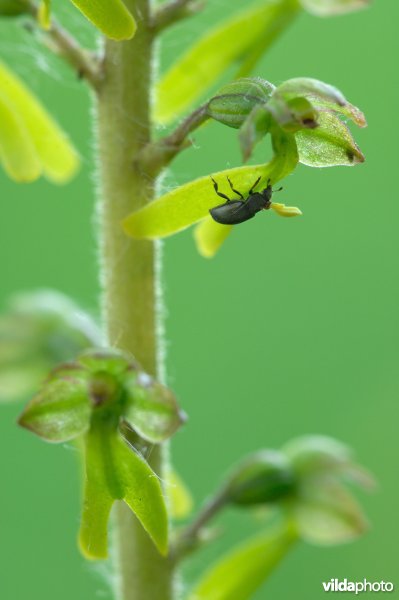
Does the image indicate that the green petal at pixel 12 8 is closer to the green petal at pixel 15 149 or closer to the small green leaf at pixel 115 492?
the green petal at pixel 15 149

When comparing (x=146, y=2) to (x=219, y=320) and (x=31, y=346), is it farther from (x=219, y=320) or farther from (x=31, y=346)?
(x=219, y=320)

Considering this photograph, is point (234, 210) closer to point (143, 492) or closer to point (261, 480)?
point (143, 492)

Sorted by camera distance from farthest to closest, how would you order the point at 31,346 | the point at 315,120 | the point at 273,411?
the point at 273,411 < the point at 31,346 < the point at 315,120

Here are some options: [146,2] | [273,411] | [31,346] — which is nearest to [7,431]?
[273,411]

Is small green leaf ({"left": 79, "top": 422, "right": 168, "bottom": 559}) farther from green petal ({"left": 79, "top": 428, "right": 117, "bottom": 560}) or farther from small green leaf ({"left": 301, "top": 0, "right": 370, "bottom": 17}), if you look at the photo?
small green leaf ({"left": 301, "top": 0, "right": 370, "bottom": 17})

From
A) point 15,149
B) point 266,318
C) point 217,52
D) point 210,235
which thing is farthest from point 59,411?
point 266,318

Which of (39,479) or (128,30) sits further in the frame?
(39,479)

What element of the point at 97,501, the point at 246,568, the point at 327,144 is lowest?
the point at 246,568
